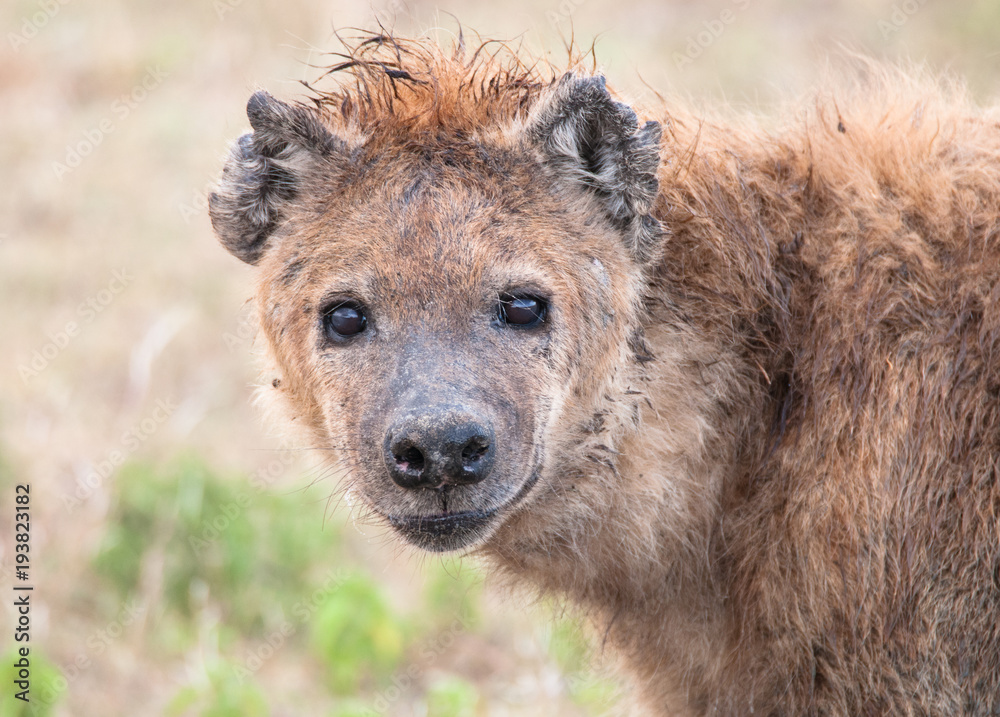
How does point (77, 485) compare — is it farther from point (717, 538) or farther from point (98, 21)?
point (98, 21)

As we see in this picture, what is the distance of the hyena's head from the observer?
356cm

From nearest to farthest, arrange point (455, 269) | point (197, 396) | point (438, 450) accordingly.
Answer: point (438, 450) → point (455, 269) → point (197, 396)

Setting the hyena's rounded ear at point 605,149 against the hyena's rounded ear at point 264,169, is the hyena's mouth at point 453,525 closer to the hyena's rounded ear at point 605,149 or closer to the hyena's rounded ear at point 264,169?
the hyena's rounded ear at point 605,149

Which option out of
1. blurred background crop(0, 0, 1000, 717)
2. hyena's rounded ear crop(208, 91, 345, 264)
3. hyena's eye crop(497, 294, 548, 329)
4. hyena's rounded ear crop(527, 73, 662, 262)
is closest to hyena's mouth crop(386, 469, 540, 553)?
hyena's eye crop(497, 294, 548, 329)

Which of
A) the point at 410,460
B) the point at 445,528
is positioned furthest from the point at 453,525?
the point at 410,460

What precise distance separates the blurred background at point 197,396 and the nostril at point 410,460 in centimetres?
96

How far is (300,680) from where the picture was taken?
20.6 ft

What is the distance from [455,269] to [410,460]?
0.64m

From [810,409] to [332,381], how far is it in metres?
1.66

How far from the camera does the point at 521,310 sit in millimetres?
3682

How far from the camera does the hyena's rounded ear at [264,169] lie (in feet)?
12.4

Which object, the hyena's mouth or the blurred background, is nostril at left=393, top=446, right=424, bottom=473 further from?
the blurred background

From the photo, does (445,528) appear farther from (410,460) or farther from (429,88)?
(429,88)

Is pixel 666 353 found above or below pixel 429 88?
below
